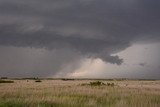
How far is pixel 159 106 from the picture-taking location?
21.8 metres

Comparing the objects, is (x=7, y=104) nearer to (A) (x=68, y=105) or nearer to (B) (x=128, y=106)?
(A) (x=68, y=105)

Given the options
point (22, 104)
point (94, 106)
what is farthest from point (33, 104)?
point (94, 106)

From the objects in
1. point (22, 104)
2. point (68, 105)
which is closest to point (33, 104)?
point (22, 104)

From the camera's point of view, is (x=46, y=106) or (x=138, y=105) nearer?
(x=46, y=106)

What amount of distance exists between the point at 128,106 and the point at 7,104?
7799 mm

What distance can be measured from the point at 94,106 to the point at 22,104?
4658mm

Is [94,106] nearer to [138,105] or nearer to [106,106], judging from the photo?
[106,106]

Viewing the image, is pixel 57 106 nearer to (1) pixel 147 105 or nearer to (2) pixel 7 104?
(2) pixel 7 104

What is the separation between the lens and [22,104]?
2064cm

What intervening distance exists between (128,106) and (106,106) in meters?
1.44

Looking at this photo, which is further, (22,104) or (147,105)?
(147,105)

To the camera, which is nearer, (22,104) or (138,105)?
(22,104)

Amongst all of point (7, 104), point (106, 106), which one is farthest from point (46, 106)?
point (106, 106)

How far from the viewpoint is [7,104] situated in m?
20.5
